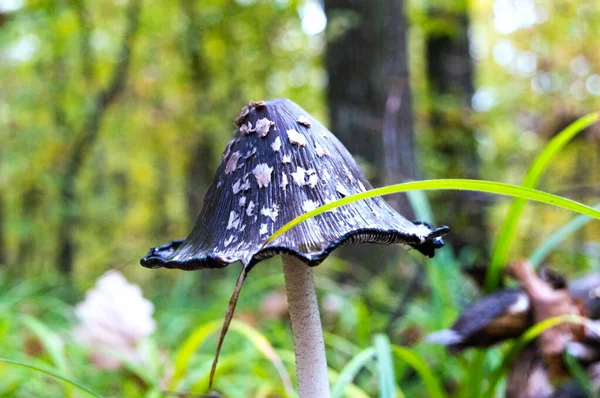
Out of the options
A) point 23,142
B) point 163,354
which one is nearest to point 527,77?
point 23,142

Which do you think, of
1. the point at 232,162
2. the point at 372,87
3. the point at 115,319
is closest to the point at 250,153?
the point at 232,162

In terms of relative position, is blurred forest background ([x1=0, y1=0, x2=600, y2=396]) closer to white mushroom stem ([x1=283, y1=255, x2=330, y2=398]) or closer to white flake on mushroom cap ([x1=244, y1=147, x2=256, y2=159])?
white mushroom stem ([x1=283, y1=255, x2=330, y2=398])

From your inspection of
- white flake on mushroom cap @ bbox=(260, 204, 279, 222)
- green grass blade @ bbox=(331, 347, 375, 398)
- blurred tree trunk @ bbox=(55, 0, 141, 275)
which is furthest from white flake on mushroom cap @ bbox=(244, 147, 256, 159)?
blurred tree trunk @ bbox=(55, 0, 141, 275)

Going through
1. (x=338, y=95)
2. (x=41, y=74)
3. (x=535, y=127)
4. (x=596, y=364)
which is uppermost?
(x=41, y=74)

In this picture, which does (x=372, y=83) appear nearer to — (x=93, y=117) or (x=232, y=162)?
(x=232, y=162)

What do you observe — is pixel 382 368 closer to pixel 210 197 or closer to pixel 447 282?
pixel 210 197

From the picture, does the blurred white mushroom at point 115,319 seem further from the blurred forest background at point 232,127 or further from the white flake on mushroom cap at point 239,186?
the white flake on mushroom cap at point 239,186
